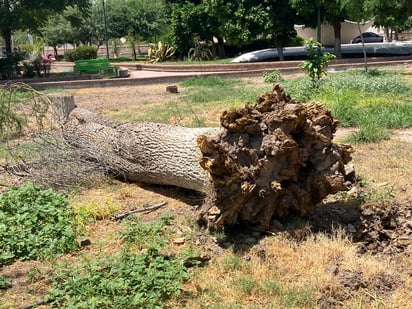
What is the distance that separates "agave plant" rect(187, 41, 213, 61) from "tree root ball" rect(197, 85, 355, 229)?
87.5 feet

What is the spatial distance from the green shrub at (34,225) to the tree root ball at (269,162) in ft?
4.30

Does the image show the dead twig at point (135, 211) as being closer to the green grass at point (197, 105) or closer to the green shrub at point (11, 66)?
the green grass at point (197, 105)

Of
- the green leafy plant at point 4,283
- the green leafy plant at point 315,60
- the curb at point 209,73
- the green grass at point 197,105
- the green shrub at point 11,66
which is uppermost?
the green shrub at point 11,66

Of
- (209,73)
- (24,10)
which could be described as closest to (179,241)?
(209,73)

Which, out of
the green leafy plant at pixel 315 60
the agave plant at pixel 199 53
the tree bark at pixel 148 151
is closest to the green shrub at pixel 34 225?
the tree bark at pixel 148 151

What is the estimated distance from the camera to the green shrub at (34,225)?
14.6 feet

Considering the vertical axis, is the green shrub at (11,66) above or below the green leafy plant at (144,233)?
above

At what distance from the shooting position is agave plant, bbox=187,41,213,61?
31.0 meters

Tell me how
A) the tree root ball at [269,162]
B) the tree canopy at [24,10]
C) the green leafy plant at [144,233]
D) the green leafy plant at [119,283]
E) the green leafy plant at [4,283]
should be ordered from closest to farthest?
1. the green leafy plant at [119,283]
2. the green leafy plant at [4,283]
3. the tree root ball at [269,162]
4. the green leafy plant at [144,233]
5. the tree canopy at [24,10]

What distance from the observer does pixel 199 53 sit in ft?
102

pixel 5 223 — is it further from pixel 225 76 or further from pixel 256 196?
pixel 225 76

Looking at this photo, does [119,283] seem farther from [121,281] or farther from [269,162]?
[269,162]

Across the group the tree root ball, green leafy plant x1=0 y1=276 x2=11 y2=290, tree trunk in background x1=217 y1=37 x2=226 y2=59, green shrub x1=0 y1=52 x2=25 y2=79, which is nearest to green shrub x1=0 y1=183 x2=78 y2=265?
green leafy plant x1=0 y1=276 x2=11 y2=290

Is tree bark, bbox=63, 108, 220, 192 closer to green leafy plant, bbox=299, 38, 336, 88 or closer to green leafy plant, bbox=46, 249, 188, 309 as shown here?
green leafy plant, bbox=46, 249, 188, 309
